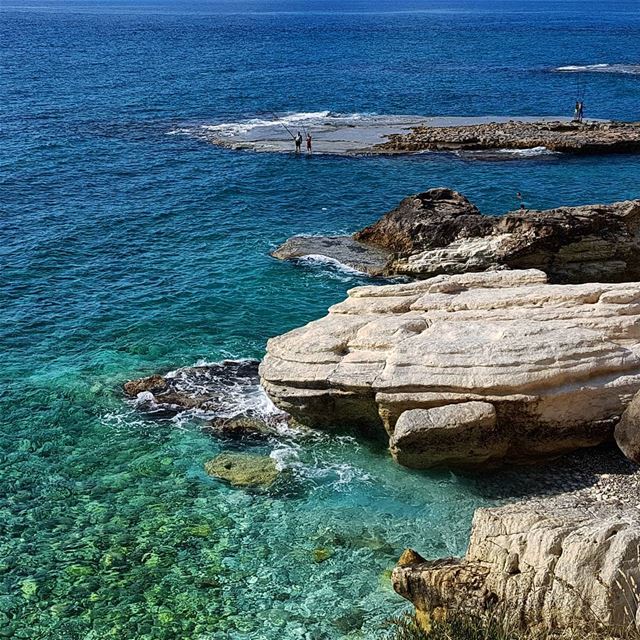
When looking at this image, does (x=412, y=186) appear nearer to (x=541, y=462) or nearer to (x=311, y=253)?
(x=311, y=253)

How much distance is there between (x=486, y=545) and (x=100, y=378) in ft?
61.7

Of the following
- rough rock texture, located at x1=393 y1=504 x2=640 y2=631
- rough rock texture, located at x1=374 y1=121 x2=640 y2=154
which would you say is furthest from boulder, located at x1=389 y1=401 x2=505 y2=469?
rough rock texture, located at x1=374 y1=121 x2=640 y2=154

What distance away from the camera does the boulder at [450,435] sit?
22812 millimetres

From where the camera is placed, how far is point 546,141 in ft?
217

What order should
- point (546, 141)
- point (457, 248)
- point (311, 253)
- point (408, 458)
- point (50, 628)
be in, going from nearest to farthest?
point (50, 628), point (408, 458), point (457, 248), point (311, 253), point (546, 141)

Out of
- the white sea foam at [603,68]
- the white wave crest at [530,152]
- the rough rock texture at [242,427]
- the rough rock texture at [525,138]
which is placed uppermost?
the white sea foam at [603,68]

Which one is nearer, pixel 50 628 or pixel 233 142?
pixel 50 628

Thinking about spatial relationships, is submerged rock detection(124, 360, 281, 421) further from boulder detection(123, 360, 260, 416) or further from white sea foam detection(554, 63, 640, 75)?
white sea foam detection(554, 63, 640, 75)

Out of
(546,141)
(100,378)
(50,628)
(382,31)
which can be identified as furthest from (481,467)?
(382,31)

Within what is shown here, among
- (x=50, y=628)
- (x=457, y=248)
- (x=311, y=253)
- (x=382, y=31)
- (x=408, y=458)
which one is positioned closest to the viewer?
(x=50, y=628)

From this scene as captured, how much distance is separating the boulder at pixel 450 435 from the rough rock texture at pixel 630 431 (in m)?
3.41

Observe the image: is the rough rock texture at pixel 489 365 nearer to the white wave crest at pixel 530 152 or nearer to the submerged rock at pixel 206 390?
the submerged rock at pixel 206 390

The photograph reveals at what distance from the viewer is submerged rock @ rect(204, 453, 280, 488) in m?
24.7

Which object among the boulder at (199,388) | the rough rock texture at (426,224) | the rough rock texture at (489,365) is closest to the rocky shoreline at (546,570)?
the rough rock texture at (489,365)
